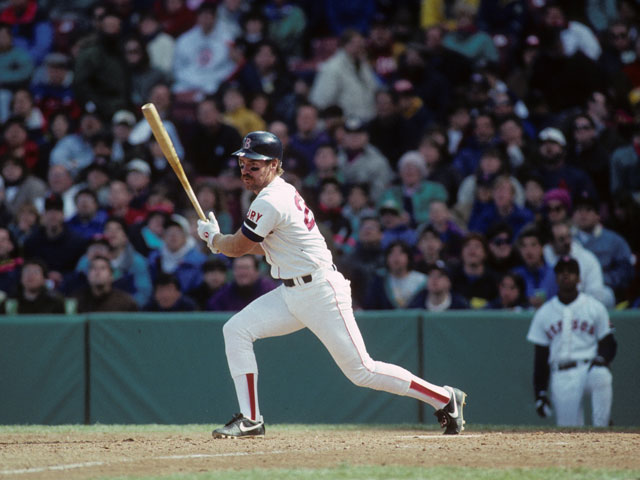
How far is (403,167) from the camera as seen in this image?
1215cm

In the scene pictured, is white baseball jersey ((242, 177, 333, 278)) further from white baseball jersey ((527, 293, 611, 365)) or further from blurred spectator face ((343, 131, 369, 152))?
blurred spectator face ((343, 131, 369, 152))

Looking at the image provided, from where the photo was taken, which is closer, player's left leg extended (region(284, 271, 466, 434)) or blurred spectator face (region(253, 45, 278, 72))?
player's left leg extended (region(284, 271, 466, 434))

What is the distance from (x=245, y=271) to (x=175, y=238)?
1231 millimetres

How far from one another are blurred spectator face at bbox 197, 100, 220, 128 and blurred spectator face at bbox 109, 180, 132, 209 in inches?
52.2

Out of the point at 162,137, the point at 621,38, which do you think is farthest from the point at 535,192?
the point at 162,137

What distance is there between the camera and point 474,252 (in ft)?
34.8

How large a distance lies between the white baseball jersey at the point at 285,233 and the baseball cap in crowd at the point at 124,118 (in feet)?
22.5

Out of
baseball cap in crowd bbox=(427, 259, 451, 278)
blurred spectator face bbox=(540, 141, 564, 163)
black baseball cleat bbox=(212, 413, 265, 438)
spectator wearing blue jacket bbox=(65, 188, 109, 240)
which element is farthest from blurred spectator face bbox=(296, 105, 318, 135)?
black baseball cleat bbox=(212, 413, 265, 438)

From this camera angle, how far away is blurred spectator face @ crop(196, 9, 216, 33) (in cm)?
1452

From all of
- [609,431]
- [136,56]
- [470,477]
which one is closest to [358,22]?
[136,56]

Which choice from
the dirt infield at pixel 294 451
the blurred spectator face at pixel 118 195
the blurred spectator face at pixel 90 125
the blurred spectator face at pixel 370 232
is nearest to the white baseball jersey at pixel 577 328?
the dirt infield at pixel 294 451

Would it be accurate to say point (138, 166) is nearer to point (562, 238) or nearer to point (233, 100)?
point (233, 100)

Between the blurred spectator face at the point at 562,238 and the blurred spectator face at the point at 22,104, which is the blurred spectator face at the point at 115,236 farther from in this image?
the blurred spectator face at the point at 562,238

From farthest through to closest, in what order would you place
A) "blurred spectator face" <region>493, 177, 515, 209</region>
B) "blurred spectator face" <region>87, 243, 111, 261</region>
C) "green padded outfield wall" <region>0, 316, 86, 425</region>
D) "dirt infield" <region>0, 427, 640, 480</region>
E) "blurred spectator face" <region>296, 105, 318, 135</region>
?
"blurred spectator face" <region>296, 105, 318, 135</region> → "blurred spectator face" <region>493, 177, 515, 209</region> → "blurred spectator face" <region>87, 243, 111, 261</region> → "green padded outfield wall" <region>0, 316, 86, 425</region> → "dirt infield" <region>0, 427, 640, 480</region>
